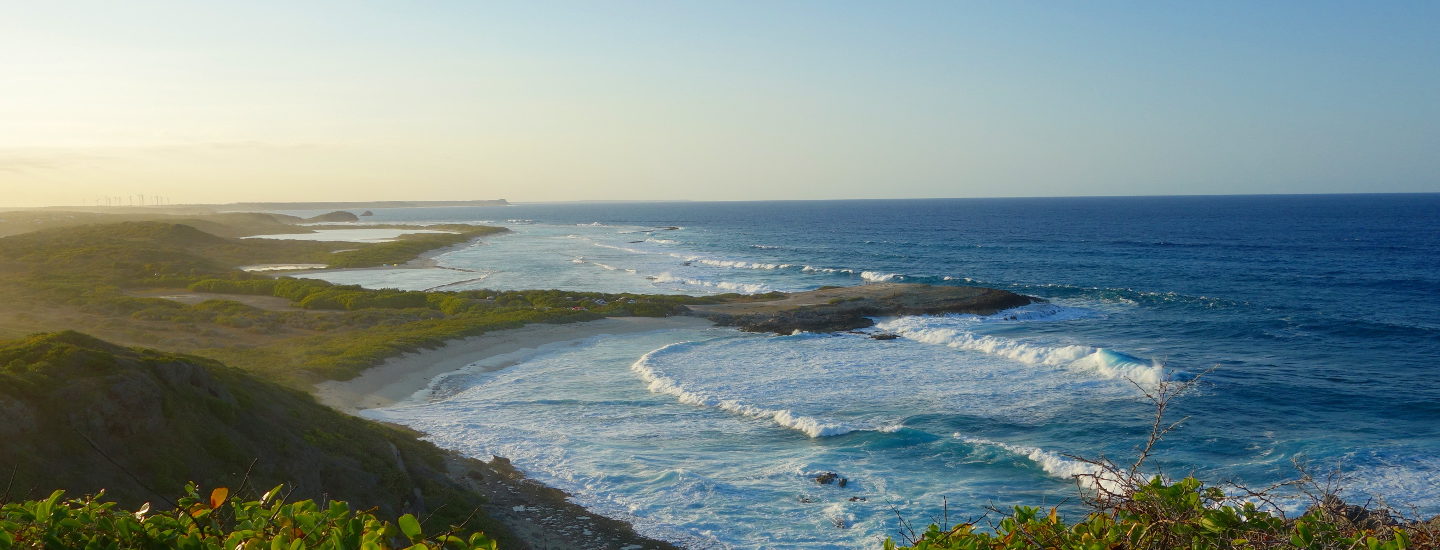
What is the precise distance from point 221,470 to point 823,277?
4867 centimetres

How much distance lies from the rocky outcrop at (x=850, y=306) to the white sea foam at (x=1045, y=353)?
232 cm

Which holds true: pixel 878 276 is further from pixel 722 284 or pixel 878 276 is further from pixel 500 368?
pixel 500 368

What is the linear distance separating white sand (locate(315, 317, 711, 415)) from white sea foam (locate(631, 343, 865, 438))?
562 cm

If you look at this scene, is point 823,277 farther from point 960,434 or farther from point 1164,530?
point 1164,530

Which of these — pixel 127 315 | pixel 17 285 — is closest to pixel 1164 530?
pixel 127 315

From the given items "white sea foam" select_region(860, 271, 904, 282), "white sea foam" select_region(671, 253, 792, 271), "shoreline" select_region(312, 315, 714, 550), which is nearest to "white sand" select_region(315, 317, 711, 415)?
"shoreline" select_region(312, 315, 714, 550)

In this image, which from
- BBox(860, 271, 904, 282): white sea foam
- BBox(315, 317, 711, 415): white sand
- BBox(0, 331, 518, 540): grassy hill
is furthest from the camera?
BBox(860, 271, 904, 282): white sea foam

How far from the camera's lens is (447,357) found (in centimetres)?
2869

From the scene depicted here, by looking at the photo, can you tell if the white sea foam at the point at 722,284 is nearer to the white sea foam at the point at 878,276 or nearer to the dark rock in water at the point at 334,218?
the white sea foam at the point at 878,276

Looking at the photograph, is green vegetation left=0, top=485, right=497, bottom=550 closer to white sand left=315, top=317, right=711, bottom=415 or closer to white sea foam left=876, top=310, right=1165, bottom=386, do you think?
white sand left=315, top=317, right=711, bottom=415

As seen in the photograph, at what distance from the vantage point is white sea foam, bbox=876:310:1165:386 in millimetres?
26300

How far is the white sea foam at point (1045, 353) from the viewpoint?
86.3 feet

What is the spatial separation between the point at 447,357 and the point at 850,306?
19654 millimetres

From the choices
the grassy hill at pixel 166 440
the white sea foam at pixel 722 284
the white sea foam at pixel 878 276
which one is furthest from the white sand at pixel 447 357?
the white sea foam at pixel 878 276
